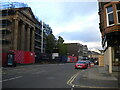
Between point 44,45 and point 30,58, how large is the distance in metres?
36.1

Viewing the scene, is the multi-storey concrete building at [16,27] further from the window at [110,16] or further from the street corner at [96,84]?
the street corner at [96,84]

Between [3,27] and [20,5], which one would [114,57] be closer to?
[3,27]

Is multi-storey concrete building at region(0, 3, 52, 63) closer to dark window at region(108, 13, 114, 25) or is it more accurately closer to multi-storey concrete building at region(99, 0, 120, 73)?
multi-storey concrete building at region(99, 0, 120, 73)

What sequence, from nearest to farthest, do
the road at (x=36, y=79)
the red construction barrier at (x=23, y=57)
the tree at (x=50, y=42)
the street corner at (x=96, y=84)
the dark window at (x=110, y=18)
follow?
the road at (x=36, y=79), the street corner at (x=96, y=84), the dark window at (x=110, y=18), the red construction barrier at (x=23, y=57), the tree at (x=50, y=42)

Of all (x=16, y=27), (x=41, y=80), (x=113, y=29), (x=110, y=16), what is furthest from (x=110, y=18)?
(x=16, y=27)

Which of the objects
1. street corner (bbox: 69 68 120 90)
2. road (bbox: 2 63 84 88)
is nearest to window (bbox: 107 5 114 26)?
road (bbox: 2 63 84 88)

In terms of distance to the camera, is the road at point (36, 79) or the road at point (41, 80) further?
the road at point (36, 79)

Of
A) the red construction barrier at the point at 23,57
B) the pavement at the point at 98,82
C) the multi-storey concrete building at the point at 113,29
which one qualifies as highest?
the multi-storey concrete building at the point at 113,29

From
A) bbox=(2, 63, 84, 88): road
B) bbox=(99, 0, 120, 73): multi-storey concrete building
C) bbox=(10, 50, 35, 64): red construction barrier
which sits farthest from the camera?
bbox=(10, 50, 35, 64): red construction barrier

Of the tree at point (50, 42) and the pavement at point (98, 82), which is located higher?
the tree at point (50, 42)

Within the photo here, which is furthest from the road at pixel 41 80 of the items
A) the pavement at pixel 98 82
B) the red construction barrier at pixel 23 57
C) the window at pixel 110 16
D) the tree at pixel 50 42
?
the tree at pixel 50 42

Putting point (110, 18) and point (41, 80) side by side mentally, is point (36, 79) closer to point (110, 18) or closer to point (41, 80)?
point (41, 80)

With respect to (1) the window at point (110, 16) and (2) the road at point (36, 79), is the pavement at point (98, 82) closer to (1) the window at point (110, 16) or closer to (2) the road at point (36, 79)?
(2) the road at point (36, 79)

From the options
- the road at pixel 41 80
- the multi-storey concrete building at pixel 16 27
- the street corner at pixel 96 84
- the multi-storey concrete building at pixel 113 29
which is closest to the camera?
the road at pixel 41 80
